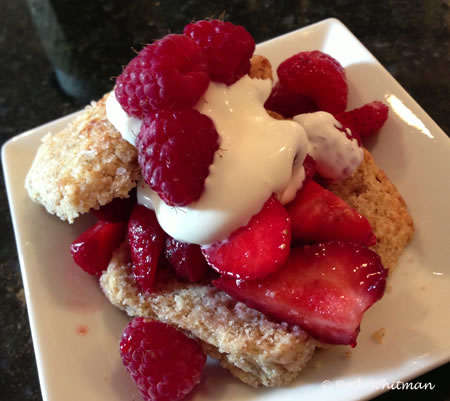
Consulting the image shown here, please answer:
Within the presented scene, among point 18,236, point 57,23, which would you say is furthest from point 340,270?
point 57,23

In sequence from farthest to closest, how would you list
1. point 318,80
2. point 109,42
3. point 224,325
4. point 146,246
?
point 109,42
point 318,80
point 146,246
point 224,325

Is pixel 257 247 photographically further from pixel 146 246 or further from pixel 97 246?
pixel 97 246

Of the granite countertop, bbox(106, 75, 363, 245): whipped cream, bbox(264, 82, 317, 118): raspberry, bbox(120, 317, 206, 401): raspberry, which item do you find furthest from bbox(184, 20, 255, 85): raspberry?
the granite countertop

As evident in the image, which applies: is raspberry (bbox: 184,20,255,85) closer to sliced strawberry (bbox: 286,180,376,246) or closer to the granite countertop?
sliced strawberry (bbox: 286,180,376,246)

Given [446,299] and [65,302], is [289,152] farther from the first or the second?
[65,302]

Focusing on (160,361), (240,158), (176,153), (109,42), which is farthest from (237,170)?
(109,42)

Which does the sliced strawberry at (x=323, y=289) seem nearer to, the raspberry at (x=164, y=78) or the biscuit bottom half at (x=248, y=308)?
the biscuit bottom half at (x=248, y=308)

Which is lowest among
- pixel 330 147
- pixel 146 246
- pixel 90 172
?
pixel 146 246
